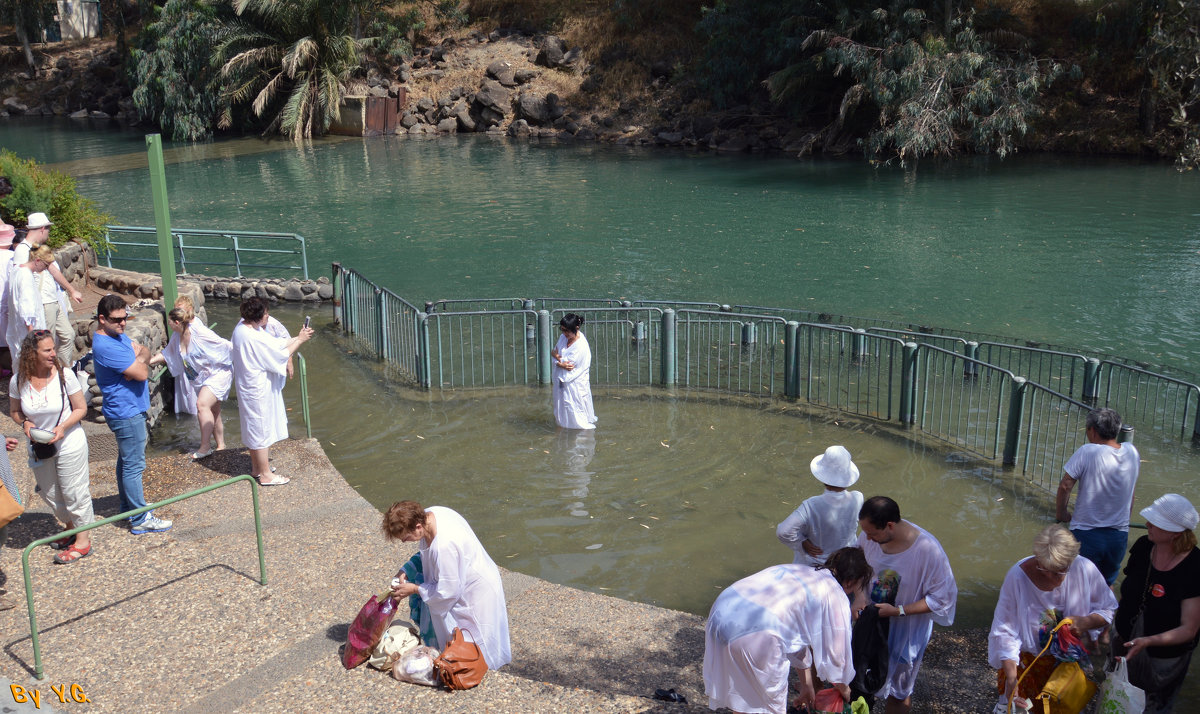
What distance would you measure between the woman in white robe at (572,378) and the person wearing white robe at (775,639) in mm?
5892

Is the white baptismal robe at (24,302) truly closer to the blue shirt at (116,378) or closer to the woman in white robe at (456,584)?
the blue shirt at (116,378)

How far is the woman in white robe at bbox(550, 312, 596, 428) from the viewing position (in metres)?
10.6

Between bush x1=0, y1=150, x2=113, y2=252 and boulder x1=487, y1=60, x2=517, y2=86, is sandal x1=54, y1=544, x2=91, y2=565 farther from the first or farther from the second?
boulder x1=487, y1=60, x2=517, y2=86

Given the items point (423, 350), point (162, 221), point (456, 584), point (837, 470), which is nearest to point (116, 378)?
point (162, 221)

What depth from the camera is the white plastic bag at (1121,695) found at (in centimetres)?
492

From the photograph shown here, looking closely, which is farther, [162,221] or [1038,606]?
[162,221]

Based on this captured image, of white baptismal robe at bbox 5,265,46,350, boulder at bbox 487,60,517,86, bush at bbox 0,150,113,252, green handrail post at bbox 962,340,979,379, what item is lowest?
green handrail post at bbox 962,340,979,379

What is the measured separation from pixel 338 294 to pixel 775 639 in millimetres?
12059

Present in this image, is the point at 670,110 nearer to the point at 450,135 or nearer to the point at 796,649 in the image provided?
the point at 450,135

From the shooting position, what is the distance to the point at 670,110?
4353 cm

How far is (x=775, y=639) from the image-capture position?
4.59m

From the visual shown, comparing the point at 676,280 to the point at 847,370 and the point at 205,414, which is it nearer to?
the point at 847,370

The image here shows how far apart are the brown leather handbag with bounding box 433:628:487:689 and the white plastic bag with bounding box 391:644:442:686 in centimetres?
5

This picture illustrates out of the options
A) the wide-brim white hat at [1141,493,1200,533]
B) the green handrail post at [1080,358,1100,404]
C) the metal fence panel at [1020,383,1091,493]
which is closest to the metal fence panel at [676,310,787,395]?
the metal fence panel at [1020,383,1091,493]
